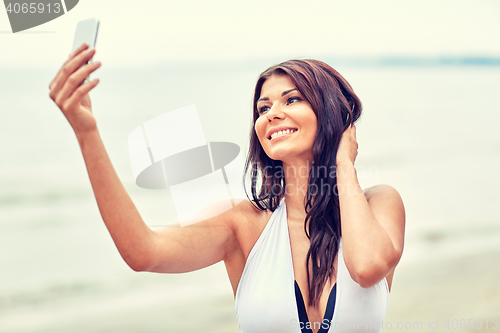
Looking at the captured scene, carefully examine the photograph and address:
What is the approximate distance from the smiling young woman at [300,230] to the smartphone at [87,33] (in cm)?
59

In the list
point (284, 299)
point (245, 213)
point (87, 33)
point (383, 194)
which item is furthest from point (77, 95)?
point (383, 194)

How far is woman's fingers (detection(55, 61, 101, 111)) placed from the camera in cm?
139

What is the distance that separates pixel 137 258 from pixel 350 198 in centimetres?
90

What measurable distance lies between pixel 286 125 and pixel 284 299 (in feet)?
2.58

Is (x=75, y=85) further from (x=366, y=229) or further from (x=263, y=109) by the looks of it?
(x=366, y=229)

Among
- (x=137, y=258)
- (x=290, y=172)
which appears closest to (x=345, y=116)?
(x=290, y=172)

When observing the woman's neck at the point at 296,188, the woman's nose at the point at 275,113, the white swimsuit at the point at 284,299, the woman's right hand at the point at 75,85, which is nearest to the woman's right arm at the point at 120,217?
the woman's right hand at the point at 75,85

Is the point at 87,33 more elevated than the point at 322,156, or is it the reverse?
the point at 87,33

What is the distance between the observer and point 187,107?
2.90 meters

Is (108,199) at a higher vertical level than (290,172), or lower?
higher

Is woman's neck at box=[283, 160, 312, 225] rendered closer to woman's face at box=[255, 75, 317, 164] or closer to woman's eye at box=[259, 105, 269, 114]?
woman's face at box=[255, 75, 317, 164]

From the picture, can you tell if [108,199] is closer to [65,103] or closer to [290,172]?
[65,103]

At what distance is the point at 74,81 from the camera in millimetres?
1396

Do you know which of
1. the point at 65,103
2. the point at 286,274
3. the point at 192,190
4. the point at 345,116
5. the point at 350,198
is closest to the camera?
the point at 65,103
